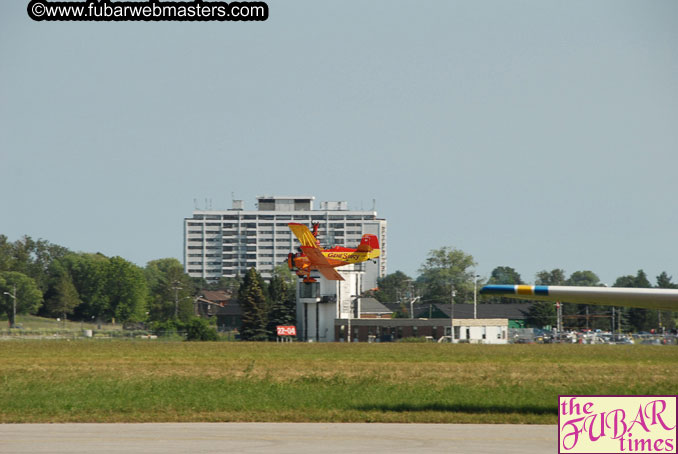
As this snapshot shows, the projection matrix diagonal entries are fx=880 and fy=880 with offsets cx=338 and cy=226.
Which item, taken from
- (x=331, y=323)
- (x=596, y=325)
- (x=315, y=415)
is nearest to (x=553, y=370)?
(x=315, y=415)

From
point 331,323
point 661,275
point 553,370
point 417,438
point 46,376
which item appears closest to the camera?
point 417,438

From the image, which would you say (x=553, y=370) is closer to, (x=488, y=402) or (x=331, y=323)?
(x=488, y=402)

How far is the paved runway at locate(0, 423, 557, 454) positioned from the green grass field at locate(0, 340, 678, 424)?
50.3 inches

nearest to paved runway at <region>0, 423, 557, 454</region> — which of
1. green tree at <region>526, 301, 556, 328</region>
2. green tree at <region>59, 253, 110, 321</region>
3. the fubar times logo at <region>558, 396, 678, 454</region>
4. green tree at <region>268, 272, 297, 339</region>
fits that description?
the fubar times logo at <region>558, 396, 678, 454</region>

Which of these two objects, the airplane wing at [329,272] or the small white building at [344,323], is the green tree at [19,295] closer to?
the small white building at [344,323]

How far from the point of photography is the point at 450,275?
155375mm

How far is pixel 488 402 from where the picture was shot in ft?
73.3

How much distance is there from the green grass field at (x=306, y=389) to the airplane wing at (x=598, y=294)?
274cm

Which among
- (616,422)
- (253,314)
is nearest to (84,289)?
(253,314)

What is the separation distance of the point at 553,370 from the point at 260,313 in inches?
2350

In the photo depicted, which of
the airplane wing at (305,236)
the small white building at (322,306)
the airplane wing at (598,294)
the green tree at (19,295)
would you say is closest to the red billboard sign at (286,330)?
the small white building at (322,306)

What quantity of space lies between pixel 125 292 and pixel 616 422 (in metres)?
133

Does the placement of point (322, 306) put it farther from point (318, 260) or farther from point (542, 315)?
point (542, 315)

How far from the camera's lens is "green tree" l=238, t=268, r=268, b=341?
298ft
